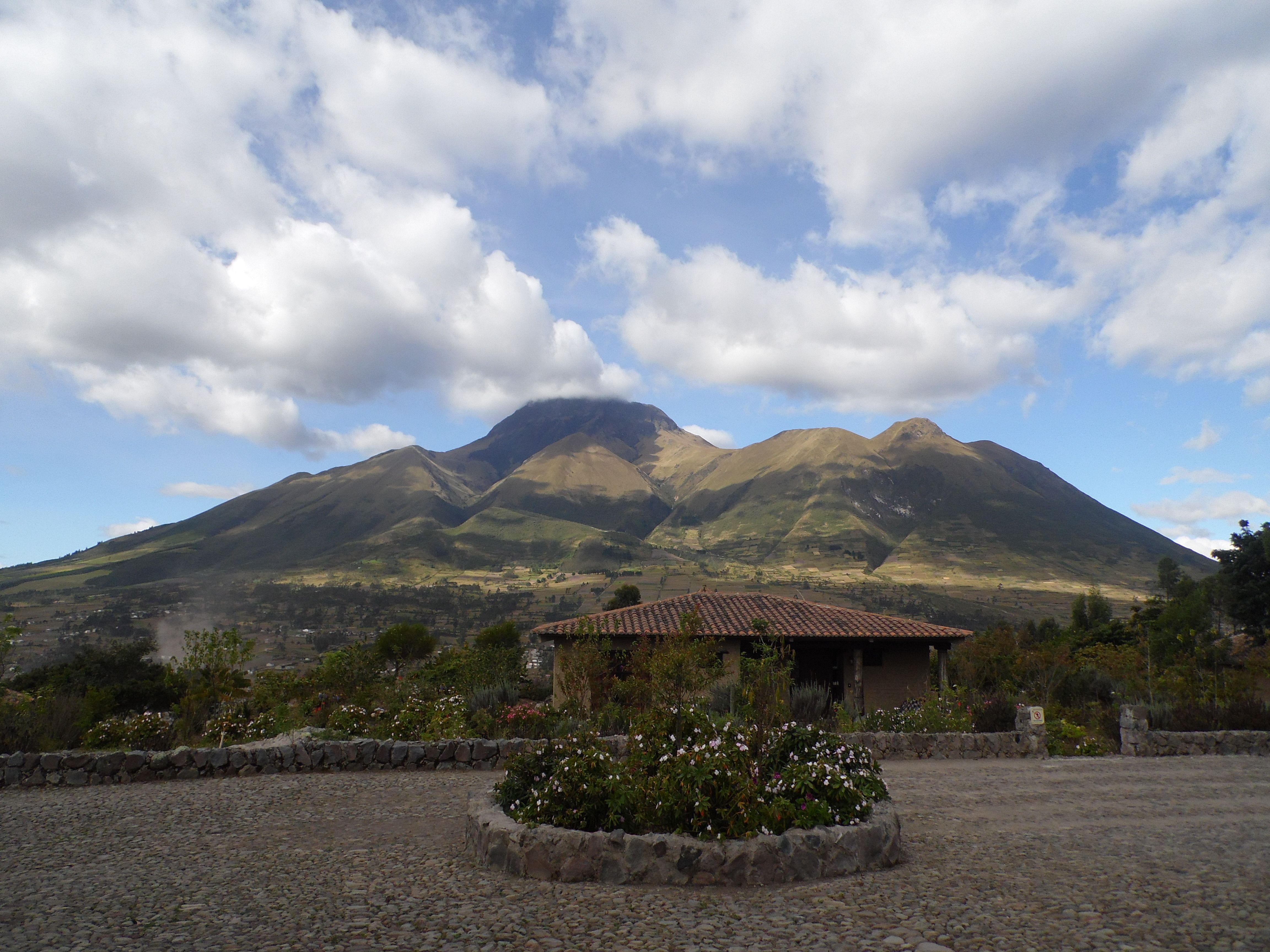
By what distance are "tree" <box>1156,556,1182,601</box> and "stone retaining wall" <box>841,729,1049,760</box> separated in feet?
153

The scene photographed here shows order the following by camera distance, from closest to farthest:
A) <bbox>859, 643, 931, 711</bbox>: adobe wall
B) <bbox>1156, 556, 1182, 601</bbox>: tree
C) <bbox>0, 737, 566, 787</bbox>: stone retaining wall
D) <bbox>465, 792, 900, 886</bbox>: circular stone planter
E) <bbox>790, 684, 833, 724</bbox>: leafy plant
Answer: <bbox>465, 792, 900, 886</bbox>: circular stone planter, <bbox>0, 737, 566, 787</bbox>: stone retaining wall, <bbox>790, 684, 833, 724</bbox>: leafy plant, <bbox>859, 643, 931, 711</bbox>: adobe wall, <bbox>1156, 556, 1182, 601</bbox>: tree

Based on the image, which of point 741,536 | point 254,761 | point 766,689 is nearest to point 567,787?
point 254,761

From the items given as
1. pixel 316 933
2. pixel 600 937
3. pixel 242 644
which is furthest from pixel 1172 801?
pixel 242 644

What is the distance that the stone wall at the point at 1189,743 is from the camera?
14.1m

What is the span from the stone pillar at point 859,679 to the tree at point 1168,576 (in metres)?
40.0

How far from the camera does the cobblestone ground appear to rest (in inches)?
179

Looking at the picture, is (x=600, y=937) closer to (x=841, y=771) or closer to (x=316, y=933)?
(x=316, y=933)

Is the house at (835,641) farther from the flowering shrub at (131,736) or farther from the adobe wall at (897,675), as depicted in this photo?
the flowering shrub at (131,736)

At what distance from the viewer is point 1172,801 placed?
30.5 feet

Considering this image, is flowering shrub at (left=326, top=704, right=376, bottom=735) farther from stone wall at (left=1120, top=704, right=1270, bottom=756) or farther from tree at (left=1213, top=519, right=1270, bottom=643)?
tree at (left=1213, top=519, right=1270, bottom=643)

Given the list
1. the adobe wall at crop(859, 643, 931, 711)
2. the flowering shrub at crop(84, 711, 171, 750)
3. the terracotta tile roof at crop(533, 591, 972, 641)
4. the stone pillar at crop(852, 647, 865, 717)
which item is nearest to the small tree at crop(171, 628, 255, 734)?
the flowering shrub at crop(84, 711, 171, 750)

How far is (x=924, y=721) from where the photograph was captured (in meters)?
14.6

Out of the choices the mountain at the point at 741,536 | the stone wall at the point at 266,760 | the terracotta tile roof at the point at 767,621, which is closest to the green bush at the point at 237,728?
the stone wall at the point at 266,760

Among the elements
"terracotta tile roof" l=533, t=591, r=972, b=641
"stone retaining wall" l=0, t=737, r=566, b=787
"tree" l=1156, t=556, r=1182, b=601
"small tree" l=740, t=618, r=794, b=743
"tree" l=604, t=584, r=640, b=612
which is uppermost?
"tree" l=1156, t=556, r=1182, b=601
